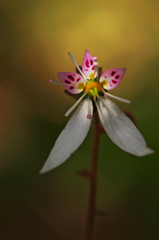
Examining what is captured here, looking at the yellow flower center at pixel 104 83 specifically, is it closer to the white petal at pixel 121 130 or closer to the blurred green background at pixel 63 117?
the white petal at pixel 121 130

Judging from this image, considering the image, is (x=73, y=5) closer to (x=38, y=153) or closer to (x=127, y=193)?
(x=38, y=153)

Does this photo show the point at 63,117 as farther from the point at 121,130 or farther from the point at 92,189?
the point at 121,130

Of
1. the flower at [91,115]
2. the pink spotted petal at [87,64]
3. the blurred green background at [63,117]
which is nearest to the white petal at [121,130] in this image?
the flower at [91,115]

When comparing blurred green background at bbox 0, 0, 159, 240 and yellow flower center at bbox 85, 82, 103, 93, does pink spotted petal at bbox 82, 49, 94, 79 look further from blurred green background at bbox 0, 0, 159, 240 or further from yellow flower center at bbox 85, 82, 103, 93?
blurred green background at bbox 0, 0, 159, 240

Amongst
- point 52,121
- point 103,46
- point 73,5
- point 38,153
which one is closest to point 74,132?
point 38,153

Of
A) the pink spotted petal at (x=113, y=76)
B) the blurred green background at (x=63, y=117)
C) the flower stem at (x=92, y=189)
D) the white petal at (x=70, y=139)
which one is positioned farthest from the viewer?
the blurred green background at (x=63, y=117)

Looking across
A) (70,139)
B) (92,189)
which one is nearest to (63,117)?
(92,189)
